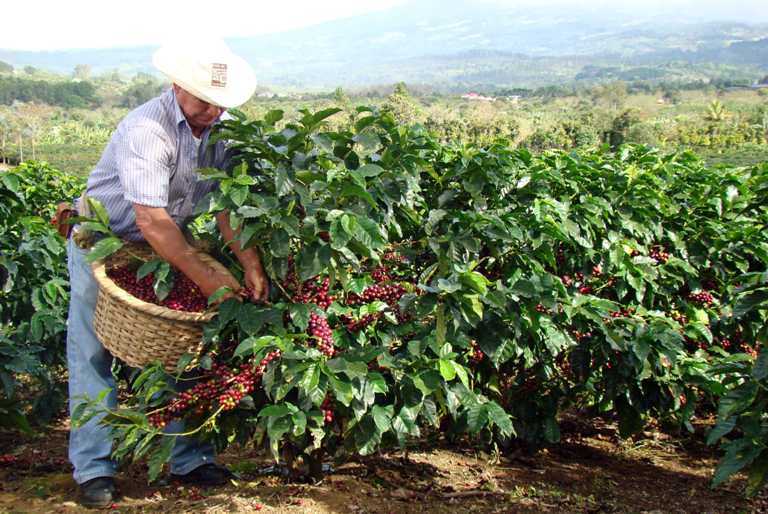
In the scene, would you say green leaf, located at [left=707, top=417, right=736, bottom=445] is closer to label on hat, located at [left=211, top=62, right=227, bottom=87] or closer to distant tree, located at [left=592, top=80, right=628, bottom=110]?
label on hat, located at [left=211, top=62, right=227, bottom=87]

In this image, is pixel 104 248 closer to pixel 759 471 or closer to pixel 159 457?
pixel 159 457

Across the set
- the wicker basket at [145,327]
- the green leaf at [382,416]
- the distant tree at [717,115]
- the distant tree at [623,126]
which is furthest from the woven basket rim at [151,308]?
the distant tree at [717,115]

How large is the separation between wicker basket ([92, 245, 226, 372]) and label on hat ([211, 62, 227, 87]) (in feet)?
2.22

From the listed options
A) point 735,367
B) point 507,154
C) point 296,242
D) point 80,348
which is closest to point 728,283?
point 735,367

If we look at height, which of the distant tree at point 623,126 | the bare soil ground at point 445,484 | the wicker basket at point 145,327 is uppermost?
the wicker basket at point 145,327

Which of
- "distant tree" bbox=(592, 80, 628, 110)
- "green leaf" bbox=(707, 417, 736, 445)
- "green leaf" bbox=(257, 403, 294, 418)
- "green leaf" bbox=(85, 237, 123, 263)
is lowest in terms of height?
"distant tree" bbox=(592, 80, 628, 110)

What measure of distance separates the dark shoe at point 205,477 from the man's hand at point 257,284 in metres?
1.16

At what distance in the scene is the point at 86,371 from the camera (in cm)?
323

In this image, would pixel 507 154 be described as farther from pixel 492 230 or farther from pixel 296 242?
pixel 296 242

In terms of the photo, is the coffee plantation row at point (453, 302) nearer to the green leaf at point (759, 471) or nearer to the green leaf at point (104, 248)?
the green leaf at point (759, 471)

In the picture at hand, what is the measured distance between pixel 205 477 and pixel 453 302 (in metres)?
1.57

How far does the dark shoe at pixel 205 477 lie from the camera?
3.41 metres

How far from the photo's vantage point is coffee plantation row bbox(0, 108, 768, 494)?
2627 millimetres

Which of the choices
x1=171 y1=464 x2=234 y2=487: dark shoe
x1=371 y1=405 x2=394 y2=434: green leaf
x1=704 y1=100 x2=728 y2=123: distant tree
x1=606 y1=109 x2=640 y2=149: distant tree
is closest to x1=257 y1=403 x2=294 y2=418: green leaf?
x1=371 y1=405 x2=394 y2=434: green leaf
